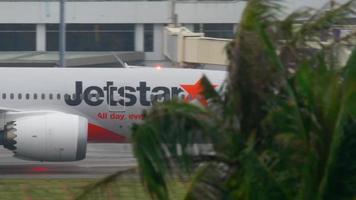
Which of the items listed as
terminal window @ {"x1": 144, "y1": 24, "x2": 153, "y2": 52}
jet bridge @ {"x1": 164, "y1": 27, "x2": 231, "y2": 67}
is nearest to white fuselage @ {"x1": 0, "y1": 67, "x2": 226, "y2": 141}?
jet bridge @ {"x1": 164, "y1": 27, "x2": 231, "y2": 67}

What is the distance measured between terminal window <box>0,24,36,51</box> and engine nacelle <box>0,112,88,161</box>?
1213 inches

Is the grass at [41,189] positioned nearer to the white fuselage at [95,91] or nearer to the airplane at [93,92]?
the airplane at [93,92]

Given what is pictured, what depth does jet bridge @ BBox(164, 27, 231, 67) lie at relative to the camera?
4403 cm

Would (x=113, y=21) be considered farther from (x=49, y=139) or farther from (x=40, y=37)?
(x=49, y=139)

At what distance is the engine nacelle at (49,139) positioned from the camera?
28703 millimetres

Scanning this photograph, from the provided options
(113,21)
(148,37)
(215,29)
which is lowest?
(148,37)

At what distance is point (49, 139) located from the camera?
28.8 meters

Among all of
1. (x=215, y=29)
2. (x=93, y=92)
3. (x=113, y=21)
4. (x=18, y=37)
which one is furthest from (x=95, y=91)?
(x=18, y=37)

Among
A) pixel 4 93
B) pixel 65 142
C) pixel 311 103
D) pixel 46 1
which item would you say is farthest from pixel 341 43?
pixel 46 1

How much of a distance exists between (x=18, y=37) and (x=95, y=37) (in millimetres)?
3847

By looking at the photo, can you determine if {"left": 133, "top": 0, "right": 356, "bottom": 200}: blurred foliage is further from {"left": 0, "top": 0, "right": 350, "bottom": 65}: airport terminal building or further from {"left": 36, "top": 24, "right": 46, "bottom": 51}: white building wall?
{"left": 36, "top": 24, "right": 46, "bottom": 51}: white building wall

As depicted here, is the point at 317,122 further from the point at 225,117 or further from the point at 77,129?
the point at 77,129

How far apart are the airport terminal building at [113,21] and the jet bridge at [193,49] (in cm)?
922

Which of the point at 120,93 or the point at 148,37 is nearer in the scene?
the point at 120,93
